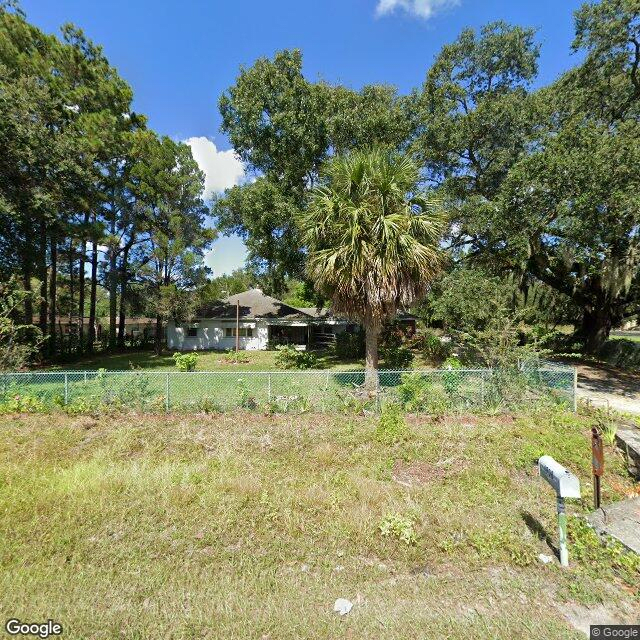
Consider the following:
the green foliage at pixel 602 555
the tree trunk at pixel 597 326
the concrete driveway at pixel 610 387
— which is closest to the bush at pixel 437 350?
the concrete driveway at pixel 610 387

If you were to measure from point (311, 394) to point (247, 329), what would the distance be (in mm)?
18901

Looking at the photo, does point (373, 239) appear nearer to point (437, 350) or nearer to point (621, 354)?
point (437, 350)

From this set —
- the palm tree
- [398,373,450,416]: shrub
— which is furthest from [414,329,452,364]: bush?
[398,373,450,416]: shrub

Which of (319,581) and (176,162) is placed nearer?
(319,581)

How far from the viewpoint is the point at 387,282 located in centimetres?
808

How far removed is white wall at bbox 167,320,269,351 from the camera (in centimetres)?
2517

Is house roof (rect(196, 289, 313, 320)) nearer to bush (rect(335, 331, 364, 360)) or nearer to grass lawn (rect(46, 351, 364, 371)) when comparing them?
grass lawn (rect(46, 351, 364, 371))

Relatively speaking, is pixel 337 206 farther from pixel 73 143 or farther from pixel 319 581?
pixel 73 143

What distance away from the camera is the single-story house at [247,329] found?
24828 mm

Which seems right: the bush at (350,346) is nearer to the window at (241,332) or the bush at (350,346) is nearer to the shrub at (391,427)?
the window at (241,332)

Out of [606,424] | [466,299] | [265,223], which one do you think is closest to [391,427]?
[606,424]

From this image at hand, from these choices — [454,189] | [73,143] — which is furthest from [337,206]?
[73,143]

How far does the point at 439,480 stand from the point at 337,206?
673 cm

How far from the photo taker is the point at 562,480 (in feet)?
9.97
